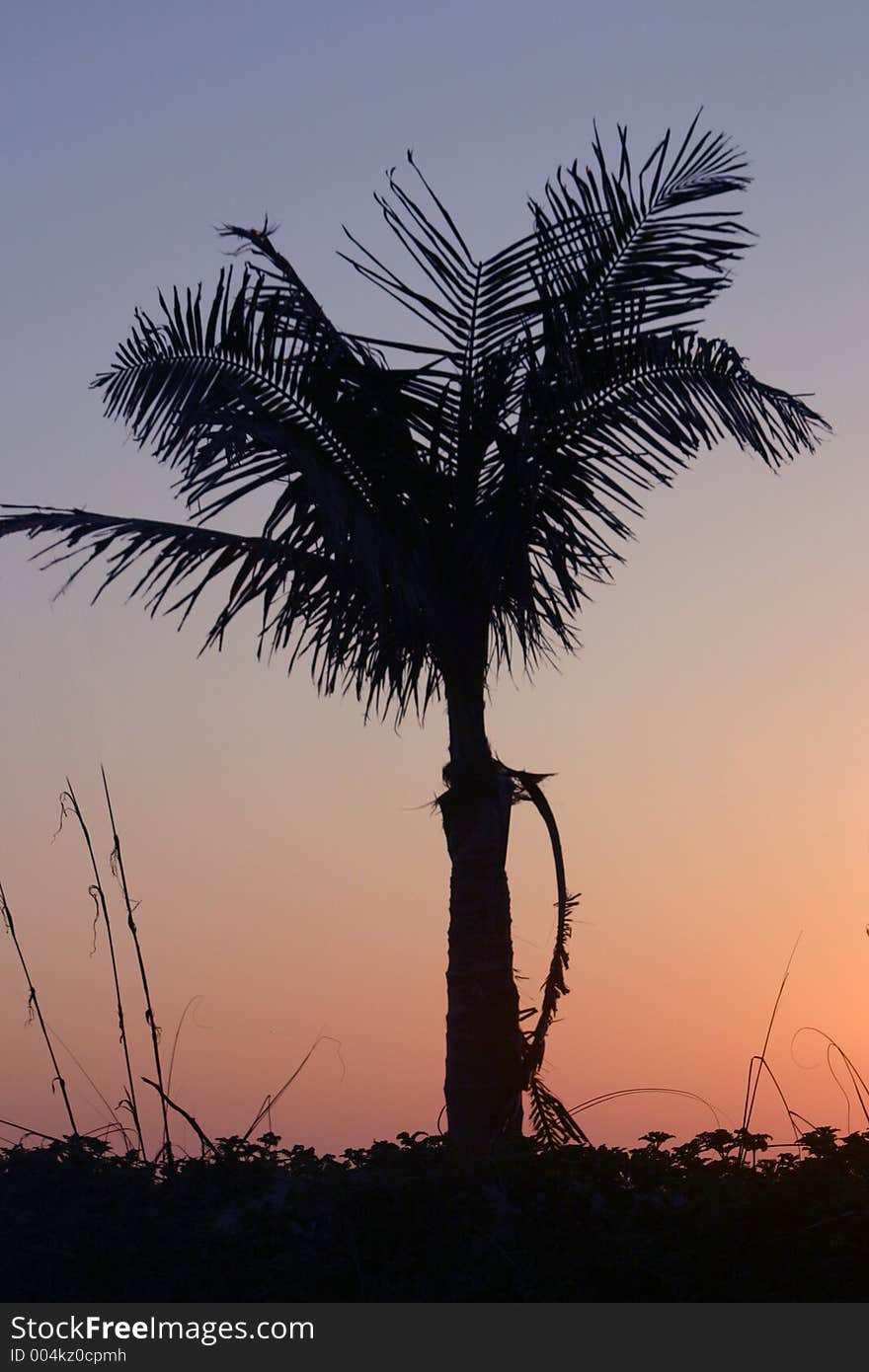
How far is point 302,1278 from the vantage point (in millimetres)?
6484

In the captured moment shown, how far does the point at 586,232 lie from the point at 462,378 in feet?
4.17

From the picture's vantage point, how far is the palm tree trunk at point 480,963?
29.5 feet

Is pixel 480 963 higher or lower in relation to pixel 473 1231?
higher

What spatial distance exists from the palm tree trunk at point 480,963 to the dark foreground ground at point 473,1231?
4.28 ft

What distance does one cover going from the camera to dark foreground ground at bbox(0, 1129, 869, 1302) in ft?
20.9

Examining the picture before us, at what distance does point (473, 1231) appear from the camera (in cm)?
672

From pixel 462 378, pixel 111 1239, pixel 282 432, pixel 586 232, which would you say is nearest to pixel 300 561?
pixel 282 432

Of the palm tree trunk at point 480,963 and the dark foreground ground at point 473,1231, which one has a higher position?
the palm tree trunk at point 480,963

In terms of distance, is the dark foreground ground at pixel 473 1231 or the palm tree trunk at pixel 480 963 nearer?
the dark foreground ground at pixel 473 1231

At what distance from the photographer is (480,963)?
9.10m

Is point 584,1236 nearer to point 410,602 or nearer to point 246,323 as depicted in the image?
point 410,602

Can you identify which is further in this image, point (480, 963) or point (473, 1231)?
point (480, 963)

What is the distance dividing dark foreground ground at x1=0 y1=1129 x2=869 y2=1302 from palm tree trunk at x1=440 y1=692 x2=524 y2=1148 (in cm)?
131

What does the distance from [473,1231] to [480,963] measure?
2.50 metres
